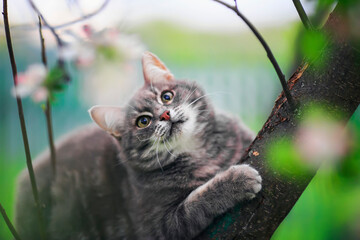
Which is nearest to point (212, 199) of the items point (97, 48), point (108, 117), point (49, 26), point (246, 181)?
point (246, 181)

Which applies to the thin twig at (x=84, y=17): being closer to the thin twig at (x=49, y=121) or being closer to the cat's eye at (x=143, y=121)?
the thin twig at (x=49, y=121)

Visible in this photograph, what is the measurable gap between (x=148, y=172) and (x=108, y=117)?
19 cm

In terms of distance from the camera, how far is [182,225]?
2.72 feet

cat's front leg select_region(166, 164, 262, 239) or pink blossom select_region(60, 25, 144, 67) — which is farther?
pink blossom select_region(60, 25, 144, 67)

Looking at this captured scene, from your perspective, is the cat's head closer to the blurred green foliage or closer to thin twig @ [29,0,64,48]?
thin twig @ [29,0,64,48]

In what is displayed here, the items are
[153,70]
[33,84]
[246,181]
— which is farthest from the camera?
[153,70]

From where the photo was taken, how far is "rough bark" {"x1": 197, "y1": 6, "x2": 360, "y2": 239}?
0.59m

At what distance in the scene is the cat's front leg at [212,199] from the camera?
2.32 ft

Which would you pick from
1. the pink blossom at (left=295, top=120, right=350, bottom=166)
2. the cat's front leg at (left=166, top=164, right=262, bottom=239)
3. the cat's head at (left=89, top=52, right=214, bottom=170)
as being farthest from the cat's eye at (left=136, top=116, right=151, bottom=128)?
the pink blossom at (left=295, top=120, right=350, bottom=166)

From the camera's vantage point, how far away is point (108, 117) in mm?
955

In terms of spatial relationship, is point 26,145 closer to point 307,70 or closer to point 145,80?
point 145,80

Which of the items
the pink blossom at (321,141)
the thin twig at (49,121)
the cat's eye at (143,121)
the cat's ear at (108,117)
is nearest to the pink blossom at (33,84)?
the thin twig at (49,121)

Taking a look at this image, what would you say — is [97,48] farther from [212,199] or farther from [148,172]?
[212,199]

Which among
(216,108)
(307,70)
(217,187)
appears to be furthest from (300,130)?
(216,108)
